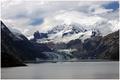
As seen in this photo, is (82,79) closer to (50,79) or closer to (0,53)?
(50,79)

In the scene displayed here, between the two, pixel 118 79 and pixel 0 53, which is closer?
pixel 118 79

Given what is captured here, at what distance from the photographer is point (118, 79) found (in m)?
98.9

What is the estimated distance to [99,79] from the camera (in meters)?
104

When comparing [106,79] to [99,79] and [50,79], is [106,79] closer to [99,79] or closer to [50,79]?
[99,79]

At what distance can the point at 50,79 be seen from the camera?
342 ft

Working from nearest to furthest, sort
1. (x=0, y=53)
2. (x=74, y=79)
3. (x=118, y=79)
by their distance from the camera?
(x=118, y=79), (x=74, y=79), (x=0, y=53)

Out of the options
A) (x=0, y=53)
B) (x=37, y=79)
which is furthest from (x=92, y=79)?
(x=0, y=53)

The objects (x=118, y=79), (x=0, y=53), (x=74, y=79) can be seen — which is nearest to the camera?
(x=118, y=79)

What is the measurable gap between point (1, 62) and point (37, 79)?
93.4 m

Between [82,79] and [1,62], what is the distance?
10177 centimetres

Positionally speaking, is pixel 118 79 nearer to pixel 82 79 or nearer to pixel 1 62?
pixel 82 79

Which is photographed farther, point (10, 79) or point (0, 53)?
point (0, 53)

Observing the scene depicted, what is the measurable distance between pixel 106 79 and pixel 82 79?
6457mm

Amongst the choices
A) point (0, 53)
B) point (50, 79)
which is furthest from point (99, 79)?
point (0, 53)
